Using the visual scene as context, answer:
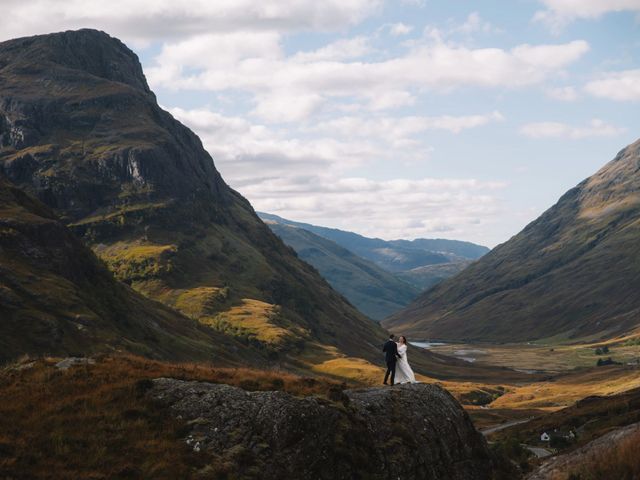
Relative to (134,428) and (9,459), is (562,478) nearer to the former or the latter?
(134,428)

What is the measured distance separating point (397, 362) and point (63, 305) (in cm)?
10160

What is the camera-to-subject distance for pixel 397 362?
40500mm

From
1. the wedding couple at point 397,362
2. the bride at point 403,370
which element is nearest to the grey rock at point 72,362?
the wedding couple at point 397,362

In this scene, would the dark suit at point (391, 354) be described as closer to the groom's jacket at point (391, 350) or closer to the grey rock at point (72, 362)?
the groom's jacket at point (391, 350)

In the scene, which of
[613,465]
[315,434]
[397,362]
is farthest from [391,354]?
[613,465]

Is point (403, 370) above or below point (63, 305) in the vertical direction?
above

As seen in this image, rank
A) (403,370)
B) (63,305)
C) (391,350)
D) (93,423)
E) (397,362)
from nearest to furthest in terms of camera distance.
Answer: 1. (93,423)
2. (391,350)
3. (403,370)
4. (397,362)
5. (63,305)

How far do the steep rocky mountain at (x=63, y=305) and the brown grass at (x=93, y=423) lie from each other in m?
71.4

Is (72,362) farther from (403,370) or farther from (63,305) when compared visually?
(63,305)

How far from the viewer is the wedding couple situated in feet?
127

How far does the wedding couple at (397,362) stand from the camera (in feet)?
127

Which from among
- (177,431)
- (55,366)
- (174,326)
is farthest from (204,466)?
(174,326)

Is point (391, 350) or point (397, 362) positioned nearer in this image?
point (391, 350)

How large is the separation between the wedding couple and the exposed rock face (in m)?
4.69
